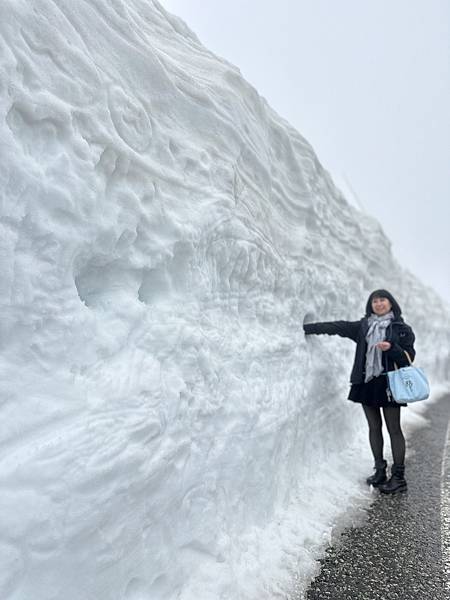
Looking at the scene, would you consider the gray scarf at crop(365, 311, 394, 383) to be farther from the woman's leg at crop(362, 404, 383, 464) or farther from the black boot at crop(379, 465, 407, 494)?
the black boot at crop(379, 465, 407, 494)

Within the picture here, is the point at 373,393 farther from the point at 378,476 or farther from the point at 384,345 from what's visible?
the point at 378,476

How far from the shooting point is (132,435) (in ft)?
8.39

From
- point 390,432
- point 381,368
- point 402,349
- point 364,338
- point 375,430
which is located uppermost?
point 402,349

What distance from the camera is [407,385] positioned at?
15.0 feet

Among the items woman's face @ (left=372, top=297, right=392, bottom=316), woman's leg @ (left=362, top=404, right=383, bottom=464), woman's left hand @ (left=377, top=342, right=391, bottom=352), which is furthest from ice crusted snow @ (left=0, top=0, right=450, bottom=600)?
woman's face @ (left=372, top=297, right=392, bottom=316)

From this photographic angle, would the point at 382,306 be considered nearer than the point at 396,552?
No

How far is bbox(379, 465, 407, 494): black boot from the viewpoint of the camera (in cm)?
468

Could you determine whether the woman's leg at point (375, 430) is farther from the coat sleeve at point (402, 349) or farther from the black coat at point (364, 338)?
the coat sleeve at point (402, 349)

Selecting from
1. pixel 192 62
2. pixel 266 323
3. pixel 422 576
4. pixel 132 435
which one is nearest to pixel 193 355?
pixel 132 435

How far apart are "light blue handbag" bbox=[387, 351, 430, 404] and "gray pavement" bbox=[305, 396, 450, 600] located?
966 mm

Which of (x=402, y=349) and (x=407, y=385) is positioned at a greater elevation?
(x=402, y=349)

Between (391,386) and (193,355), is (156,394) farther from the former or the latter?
(391,386)

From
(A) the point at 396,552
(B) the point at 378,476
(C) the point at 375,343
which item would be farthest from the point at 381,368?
(A) the point at 396,552

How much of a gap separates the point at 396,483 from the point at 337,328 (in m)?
1.70
